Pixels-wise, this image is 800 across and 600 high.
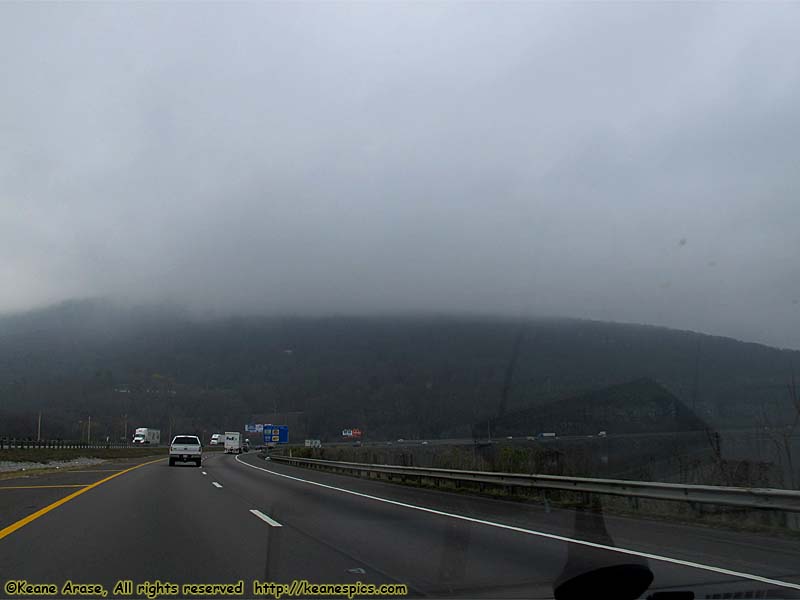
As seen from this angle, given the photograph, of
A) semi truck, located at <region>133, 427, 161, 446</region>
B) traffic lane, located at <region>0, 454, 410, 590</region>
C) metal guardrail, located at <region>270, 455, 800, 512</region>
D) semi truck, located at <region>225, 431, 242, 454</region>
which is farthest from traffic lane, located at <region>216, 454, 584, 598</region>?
semi truck, located at <region>133, 427, 161, 446</region>

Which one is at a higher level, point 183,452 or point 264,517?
point 264,517

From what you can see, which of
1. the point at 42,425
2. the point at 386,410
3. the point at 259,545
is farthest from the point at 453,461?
the point at 42,425

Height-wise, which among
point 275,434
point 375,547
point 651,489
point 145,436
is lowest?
point 145,436

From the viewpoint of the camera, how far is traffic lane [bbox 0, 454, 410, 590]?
8.47 metres

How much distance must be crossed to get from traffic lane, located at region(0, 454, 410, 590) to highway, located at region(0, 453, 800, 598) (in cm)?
2

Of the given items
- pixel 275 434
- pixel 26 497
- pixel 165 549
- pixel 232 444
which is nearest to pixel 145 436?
pixel 232 444

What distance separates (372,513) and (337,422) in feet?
181

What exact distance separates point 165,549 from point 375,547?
3.10 meters

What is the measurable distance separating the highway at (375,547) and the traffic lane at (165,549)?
0.02 metres

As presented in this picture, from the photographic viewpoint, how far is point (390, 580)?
8297mm

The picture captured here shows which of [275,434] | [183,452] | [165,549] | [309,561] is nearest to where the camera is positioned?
[309,561]

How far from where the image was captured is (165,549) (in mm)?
10305

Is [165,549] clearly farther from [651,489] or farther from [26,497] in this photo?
[26,497]

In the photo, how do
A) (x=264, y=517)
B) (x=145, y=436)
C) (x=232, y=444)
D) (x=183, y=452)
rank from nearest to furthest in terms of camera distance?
(x=264, y=517) < (x=183, y=452) < (x=232, y=444) < (x=145, y=436)
